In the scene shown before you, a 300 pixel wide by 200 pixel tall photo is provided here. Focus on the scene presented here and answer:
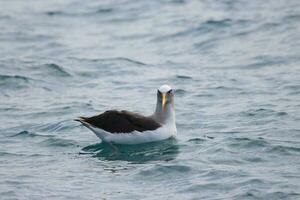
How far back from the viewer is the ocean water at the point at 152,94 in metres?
14.3

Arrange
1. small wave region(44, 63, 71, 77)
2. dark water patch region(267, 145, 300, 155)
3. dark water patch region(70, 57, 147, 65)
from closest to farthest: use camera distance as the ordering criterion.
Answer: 1. dark water patch region(267, 145, 300, 155)
2. small wave region(44, 63, 71, 77)
3. dark water patch region(70, 57, 147, 65)

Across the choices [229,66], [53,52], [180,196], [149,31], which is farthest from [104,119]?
[149,31]

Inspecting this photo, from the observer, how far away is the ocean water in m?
14.3

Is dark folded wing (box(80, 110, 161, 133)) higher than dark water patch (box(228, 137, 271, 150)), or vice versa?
dark folded wing (box(80, 110, 161, 133))

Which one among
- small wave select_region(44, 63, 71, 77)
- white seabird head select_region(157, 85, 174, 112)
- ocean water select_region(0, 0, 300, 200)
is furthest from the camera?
small wave select_region(44, 63, 71, 77)

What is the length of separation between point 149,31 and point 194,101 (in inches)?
277

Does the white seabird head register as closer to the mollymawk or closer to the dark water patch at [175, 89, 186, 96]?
the mollymawk

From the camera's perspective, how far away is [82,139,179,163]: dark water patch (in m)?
15.8

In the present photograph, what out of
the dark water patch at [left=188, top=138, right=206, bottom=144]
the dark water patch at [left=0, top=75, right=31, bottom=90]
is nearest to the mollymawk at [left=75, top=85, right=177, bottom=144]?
the dark water patch at [left=188, top=138, right=206, bottom=144]

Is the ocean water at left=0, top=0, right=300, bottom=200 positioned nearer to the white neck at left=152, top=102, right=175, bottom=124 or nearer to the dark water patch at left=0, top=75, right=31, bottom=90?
the dark water patch at left=0, top=75, right=31, bottom=90

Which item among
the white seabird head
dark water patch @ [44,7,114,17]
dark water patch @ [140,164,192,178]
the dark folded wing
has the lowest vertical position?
dark water patch @ [140,164,192,178]

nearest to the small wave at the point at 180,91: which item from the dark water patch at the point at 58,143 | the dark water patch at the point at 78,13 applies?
the dark water patch at the point at 58,143

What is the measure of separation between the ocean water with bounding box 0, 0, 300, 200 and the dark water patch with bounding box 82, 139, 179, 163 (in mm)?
24

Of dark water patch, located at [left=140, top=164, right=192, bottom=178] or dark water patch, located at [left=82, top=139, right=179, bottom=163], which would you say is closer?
dark water patch, located at [left=140, top=164, right=192, bottom=178]
